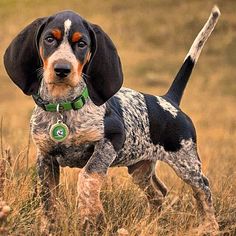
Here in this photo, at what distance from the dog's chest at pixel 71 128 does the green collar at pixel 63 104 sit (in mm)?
49

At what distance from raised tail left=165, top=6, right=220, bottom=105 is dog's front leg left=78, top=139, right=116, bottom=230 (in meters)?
1.72

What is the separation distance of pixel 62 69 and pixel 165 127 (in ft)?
5.68

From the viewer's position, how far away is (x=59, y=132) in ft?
19.3

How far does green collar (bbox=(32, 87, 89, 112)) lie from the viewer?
593 centimetres

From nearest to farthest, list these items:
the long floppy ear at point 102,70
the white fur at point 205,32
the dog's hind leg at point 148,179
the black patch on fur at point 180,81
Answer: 1. the long floppy ear at point 102,70
2. the dog's hind leg at point 148,179
3. the white fur at point 205,32
4. the black patch on fur at point 180,81

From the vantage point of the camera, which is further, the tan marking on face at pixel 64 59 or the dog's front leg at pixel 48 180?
the dog's front leg at pixel 48 180

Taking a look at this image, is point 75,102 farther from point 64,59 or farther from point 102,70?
point 64,59

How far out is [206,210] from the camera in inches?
277

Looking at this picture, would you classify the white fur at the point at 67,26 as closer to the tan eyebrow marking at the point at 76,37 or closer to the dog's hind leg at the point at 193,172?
the tan eyebrow marking at the point at 76,37

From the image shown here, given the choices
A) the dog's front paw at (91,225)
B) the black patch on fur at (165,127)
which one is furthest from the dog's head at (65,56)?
the black patch on fur at (165,127)

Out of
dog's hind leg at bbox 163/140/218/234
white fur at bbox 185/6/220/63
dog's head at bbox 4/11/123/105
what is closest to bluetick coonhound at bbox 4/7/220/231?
dog's head at bbox 4/11/123/105

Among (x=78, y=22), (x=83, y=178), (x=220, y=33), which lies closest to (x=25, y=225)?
(x=83, y=178)

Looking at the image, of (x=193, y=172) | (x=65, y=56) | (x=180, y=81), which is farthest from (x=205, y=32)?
(x=65, y=56)

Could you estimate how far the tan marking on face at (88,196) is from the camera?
5781 millimetres
